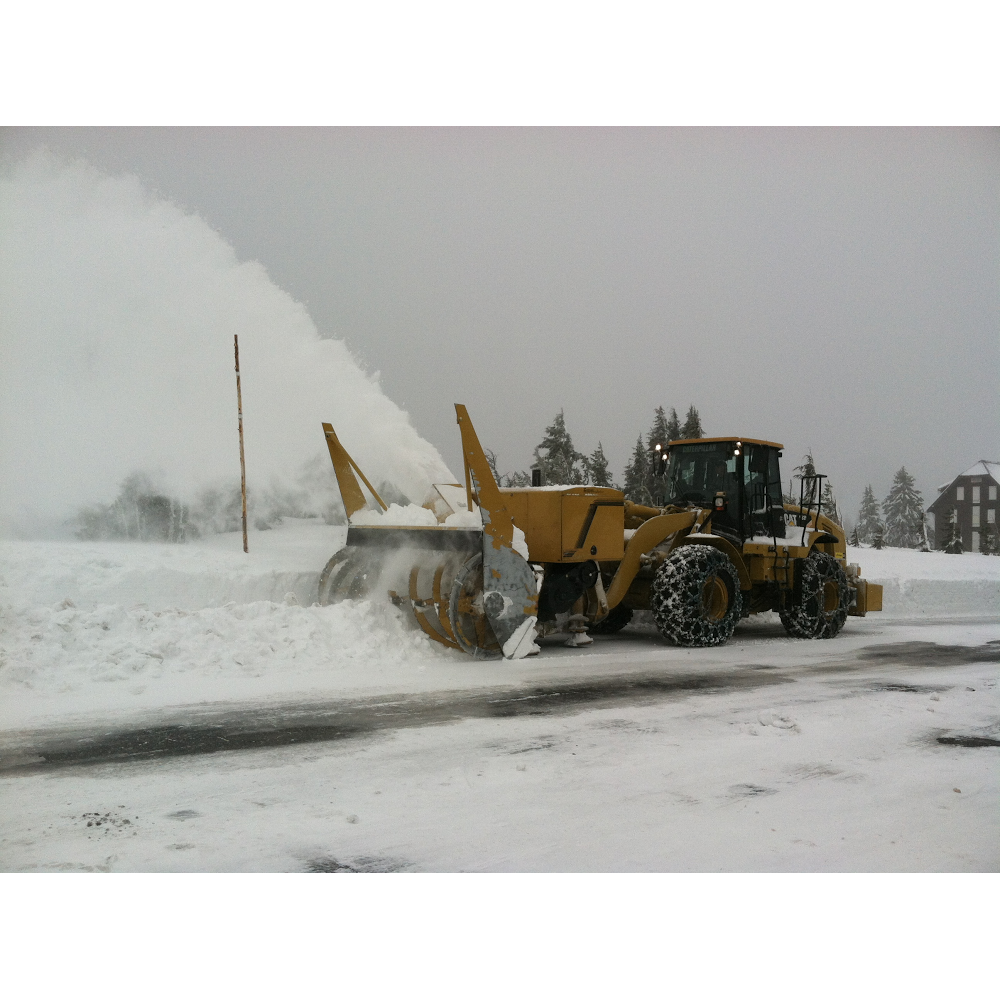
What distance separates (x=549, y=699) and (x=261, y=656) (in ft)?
9.34

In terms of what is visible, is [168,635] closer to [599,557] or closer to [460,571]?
[460,571]

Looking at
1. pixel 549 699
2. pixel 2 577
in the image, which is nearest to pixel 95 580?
pixel 2 577

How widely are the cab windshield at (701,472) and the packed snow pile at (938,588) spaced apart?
7.38 metres

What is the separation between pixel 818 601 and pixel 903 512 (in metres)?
39.7

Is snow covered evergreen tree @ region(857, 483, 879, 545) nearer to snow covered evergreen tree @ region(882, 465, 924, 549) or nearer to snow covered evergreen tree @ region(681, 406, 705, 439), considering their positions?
snow covered evergreen tree @ region(882, 465, 924, 549)

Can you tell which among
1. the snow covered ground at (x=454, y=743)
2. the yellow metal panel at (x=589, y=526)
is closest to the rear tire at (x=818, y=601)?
the snow covered ground at (x=454, y=743)

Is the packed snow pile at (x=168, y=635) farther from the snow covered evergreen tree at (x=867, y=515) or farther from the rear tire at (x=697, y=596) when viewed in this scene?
the snow covered evergreen tree at (x=867, y=515)

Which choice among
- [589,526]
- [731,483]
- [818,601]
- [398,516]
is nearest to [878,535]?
[818,601]

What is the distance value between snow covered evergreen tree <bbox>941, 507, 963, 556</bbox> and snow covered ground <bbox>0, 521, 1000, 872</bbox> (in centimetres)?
2259

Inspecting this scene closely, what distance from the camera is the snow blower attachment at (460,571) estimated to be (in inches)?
351

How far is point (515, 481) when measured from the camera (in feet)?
36.5

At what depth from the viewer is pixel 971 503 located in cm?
2938

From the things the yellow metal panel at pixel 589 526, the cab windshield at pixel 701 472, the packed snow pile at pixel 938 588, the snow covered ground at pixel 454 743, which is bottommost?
the packed snow pile at pixel 938 588

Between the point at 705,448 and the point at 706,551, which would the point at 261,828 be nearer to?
the point at 706,551
